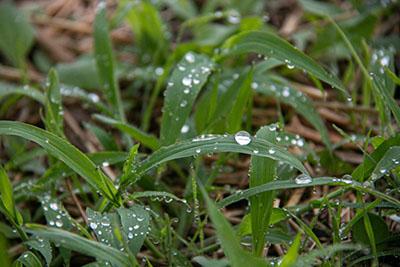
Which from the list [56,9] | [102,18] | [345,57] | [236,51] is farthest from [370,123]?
[56,9]

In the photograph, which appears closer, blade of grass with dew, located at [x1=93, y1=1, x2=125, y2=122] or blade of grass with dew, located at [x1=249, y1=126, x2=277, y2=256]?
blade of grass with dew, located at [x1=249, y1=126, x2=277, y2=256]

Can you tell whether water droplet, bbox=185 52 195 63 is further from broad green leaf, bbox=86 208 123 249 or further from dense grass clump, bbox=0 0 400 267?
broad green leaf, bbox=86 208 123 249

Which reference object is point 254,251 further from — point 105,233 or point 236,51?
point 236,51

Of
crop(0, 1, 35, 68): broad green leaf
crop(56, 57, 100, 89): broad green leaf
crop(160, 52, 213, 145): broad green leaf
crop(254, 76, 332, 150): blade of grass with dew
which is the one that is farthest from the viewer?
crop(0, 1, 35, 68): broad green leaf

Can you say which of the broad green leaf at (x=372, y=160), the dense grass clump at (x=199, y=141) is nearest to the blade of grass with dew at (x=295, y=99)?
the dense grass clump at (x=199, y=141)

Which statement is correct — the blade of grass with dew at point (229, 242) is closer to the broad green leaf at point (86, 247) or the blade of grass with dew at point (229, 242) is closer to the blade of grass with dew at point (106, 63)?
the broad green leaf at point (86, 247)

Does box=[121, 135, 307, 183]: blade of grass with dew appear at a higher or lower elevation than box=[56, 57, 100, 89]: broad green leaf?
higher

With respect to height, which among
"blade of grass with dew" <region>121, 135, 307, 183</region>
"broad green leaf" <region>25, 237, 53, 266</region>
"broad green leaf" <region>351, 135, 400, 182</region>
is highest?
"blade of grass with dew" <region>121, 135, 307, 183</region>

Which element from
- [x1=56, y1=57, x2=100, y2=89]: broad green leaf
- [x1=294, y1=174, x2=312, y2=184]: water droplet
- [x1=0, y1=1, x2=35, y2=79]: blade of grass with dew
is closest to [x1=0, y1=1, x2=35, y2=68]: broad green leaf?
[x1=0, y1=1, x2=35, y2=79]: blade of grass with dew
